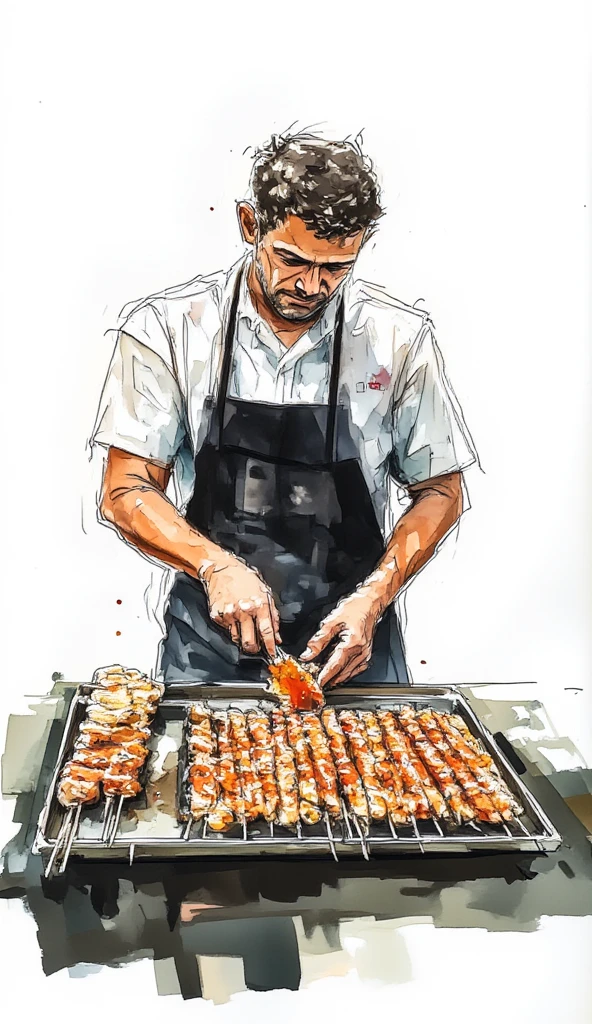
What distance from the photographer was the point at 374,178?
6.27ft

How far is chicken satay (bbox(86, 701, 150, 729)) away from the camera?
5.82 feet

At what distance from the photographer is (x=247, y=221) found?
6.26ft

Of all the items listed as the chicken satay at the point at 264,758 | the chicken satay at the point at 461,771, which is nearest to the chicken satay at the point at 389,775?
the chicken satay at the point at 461,771

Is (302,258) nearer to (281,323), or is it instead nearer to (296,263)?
(296,263)

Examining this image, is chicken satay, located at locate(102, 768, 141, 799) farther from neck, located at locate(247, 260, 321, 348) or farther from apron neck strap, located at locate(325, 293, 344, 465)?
neck, located at locate(247, 260, 321, 348)

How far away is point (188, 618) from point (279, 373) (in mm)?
687

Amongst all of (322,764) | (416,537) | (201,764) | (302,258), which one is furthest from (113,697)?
(302,258)

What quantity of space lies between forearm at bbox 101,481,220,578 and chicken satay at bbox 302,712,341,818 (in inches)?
18.3

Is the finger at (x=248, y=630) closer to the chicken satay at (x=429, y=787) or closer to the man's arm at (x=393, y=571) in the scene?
the man's arm at (x=393, y=571)

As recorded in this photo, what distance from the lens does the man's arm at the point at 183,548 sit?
6.09ft

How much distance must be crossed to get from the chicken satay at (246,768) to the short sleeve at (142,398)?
681 millimetres

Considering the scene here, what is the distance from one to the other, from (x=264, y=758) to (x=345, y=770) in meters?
0.19

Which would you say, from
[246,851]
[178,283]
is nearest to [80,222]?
[178,283]

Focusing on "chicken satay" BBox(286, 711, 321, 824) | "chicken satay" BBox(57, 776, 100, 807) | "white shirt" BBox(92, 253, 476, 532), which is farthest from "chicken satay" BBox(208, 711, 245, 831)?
"white shirt" BBox(92, 253, 476, 532)
